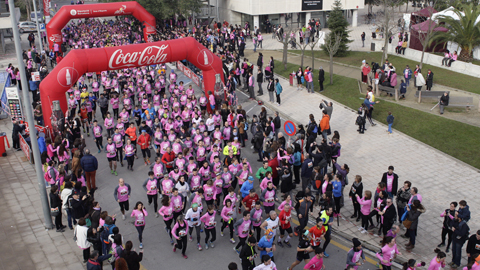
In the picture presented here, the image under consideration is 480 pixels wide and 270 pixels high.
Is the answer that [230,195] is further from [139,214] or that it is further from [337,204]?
[337,204]

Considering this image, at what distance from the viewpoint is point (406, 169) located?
15617 mm

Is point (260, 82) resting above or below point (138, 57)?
below

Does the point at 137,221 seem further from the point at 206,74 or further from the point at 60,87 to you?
the point at 206,74

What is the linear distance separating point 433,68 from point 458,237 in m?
21.2

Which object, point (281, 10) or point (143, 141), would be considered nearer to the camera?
point (143, 141)

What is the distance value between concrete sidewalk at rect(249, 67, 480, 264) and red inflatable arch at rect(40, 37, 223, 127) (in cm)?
578

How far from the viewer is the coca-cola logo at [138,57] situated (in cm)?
1903

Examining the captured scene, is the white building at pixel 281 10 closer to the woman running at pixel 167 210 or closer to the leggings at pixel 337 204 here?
the leggings at pixel 337 204

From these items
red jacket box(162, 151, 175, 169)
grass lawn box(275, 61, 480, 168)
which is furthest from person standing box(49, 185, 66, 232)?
grass lawn box(275, 61, 480, 168)

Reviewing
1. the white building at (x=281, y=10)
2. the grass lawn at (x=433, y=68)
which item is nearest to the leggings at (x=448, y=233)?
the grass lawn at (x=433, y=68)

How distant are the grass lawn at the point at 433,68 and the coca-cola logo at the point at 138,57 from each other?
15777mm

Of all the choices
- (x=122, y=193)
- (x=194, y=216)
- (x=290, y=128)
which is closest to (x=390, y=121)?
Result: (x=290, y=128)

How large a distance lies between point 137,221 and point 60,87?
9.72 metres

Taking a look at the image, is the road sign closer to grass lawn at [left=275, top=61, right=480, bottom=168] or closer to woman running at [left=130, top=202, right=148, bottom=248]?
woman running at [left=130, top=202, right=148, bottom=248]
